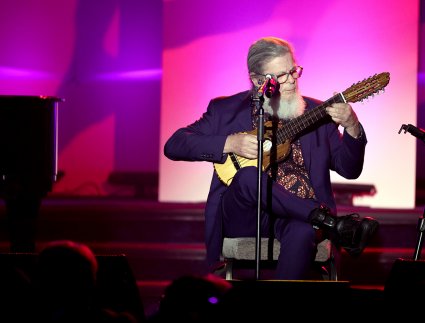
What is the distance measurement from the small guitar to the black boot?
0.49 meters

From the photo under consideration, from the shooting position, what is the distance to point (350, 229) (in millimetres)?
3447

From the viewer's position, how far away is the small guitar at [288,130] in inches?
146

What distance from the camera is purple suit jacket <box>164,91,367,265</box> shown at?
3.89m

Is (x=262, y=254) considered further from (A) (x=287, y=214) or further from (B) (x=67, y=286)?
(B) (x=67, y=286)

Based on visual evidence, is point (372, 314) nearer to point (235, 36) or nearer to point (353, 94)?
point (353, 94)

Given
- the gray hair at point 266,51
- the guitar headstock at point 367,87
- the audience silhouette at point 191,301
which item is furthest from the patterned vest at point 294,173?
the audience silhouette at point 191,301

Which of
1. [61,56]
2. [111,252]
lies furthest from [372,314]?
[61,56]

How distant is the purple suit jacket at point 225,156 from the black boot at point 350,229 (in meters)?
0.39

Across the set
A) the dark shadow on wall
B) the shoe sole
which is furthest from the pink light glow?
the shoe sole

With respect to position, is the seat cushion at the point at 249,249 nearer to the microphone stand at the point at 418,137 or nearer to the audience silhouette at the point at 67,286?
the microphone stand at the point at 418,137

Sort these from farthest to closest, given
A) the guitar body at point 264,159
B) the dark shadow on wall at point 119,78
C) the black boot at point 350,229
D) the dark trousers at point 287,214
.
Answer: the dark shadow on wall at point 119,78 < the guitar body at point 264,159 < the dark trousers at point 287,214 < the black boot at point 350,229

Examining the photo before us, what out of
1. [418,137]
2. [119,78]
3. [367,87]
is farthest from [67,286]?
[119,78]

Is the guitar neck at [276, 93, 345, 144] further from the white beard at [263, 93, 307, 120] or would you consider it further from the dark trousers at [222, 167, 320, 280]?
Answer: the dark trousers at [222, 167, 320, 280]

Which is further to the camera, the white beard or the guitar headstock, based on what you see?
the white beard
